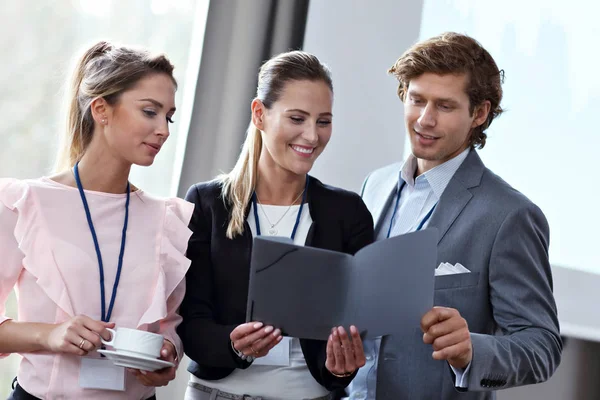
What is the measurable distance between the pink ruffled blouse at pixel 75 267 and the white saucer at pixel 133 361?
16 centimetres

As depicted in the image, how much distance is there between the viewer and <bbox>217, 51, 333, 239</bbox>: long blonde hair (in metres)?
2.17

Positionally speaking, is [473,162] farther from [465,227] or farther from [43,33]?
[43,33]

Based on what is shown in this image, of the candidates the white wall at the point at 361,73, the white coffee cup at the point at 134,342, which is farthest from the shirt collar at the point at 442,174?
the white wall at the point at 361,73

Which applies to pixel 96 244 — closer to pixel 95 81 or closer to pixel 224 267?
pixel 224 267

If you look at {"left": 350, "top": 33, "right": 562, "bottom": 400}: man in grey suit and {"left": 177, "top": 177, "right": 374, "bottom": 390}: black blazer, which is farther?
{"left": 177, "top": 177, "right": 374, "bottom": 390}: black blazer

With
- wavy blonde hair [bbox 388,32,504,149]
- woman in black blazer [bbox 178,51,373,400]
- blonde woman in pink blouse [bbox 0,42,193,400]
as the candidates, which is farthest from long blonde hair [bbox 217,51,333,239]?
wavy blonde hair [bbox 388,32,504,149]

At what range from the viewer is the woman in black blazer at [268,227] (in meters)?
2.00

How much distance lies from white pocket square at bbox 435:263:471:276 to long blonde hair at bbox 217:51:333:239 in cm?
58

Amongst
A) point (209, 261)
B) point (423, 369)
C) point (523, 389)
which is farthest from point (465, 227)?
point (523, 389)

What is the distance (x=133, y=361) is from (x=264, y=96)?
3.03ft

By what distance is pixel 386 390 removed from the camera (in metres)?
2.09

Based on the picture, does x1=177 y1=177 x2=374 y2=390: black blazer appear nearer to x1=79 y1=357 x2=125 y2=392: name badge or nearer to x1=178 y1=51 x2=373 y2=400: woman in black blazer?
x1=178 y1=51 x2=373 y2=400: woman in black blazer

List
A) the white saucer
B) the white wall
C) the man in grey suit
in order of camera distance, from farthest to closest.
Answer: the white wall, the man in grey suit, the white saucer

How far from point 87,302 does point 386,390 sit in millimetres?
881
